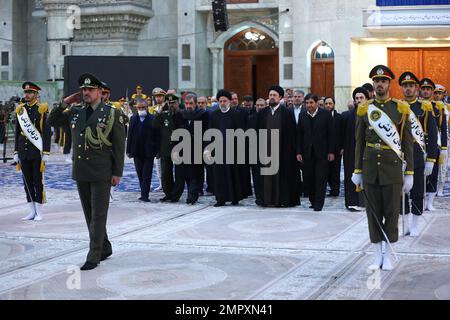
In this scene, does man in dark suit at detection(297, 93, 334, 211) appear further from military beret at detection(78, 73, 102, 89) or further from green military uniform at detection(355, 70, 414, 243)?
military beret at detection(78, 73, 102, 89)

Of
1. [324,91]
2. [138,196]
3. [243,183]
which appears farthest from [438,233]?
[324,91]

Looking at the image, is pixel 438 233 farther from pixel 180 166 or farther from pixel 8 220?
pixel 8 220

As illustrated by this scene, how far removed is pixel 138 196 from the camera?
13.4m

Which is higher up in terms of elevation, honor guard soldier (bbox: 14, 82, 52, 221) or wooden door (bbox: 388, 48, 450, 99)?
wooden door (bbox: 388, 48, 450, 99)

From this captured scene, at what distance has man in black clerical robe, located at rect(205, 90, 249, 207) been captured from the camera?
1231 cm

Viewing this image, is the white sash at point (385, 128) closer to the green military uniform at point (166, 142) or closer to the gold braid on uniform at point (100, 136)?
the gold braid on uniform at point (100, 136)

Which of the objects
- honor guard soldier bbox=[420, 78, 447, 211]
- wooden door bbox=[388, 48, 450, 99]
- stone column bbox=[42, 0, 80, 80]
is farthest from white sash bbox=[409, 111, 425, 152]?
stone column bbox=[42, 0, 80, 80]

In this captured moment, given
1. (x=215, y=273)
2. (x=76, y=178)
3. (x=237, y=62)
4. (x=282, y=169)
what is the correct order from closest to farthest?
(x=215, y=273) → (x=76, y=178) → (x=282, y=169) → (x=237, y=62)

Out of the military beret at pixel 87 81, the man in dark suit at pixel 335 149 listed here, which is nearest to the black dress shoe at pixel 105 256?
the military beret at pixel 87 81

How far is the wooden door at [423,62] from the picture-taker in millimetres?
25906

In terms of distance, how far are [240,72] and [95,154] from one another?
21.5 meters

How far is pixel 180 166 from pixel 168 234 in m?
3.33

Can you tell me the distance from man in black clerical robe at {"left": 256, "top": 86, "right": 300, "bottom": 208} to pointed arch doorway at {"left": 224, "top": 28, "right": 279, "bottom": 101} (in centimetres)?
1645

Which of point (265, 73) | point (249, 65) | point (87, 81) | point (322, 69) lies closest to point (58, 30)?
point (249, 65)
